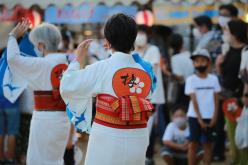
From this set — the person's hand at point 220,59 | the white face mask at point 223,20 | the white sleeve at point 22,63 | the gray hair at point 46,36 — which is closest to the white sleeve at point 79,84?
the white sleeve at point 22,63

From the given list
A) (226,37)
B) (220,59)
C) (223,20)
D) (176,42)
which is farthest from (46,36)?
(176,42)

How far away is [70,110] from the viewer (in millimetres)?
4594

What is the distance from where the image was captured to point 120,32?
4301mm

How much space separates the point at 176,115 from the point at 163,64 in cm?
166

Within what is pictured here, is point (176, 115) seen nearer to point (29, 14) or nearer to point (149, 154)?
point (149, 154)

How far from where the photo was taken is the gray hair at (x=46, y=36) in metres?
5.87

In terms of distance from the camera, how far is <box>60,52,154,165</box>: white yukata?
13.9 feet

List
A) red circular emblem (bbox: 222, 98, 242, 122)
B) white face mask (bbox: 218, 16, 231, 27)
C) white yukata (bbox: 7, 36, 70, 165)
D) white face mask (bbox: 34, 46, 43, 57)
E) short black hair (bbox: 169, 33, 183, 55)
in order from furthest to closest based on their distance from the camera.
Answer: short black hair (bbox: 169, 33, 183, 55)
white face mask (bbox: 218, 16, 231, 27)
red circular emblem (bbox: 222, 98, 242, 122)
white face mask (bbox: 34, 46, 43, 57)
white yukata (bbox: 7, 36, 70, 165)

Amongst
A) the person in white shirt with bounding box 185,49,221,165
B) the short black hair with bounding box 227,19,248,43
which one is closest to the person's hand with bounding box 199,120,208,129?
the person in white shirt with bounding box 185,49,221,165

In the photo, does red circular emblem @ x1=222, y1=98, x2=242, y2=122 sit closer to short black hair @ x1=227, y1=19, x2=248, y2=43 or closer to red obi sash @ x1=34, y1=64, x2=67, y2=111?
short black hair @ x1=227, y1=19, x2=248, y2=43

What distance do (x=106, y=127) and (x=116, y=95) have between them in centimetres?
24

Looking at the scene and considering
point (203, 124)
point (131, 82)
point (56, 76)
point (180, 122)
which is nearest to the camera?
point (131, 82)

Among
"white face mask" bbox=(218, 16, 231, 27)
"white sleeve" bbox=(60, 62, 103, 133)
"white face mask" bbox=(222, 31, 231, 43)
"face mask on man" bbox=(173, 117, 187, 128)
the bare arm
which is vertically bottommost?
"face mask on man" bbox=(173, 117, 187, 128)

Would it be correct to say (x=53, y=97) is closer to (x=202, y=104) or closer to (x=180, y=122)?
(x=202, y=104)
